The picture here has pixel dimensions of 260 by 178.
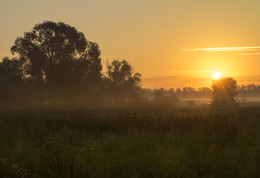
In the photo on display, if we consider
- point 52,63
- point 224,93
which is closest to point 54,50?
point 52,63

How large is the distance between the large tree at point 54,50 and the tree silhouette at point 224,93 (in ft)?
104

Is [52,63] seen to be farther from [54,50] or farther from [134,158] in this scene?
[134,158]

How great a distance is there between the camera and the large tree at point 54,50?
46562 mm

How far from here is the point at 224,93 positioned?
217ft

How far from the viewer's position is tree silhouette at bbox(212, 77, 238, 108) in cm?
6562

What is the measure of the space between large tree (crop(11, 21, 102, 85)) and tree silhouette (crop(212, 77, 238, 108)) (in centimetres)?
3155

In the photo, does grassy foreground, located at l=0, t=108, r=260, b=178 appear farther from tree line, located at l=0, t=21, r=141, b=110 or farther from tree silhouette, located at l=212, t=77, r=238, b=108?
tree silhouette, located at l=212, t=77, r=238, b=108

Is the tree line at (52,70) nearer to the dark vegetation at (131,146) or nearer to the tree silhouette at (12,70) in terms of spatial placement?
the tree silhouette at (12,70)

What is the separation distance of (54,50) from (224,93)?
132 ft

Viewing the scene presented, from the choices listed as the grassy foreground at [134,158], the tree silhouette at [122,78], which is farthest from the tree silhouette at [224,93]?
the grassy foreground at [134,158]

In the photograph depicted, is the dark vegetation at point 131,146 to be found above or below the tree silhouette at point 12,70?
below

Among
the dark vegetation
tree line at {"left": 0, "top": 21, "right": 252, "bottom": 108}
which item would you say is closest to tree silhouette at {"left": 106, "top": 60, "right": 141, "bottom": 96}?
tree line at {"left": 0, "top": 21, "right": 252, "bottom": 108}

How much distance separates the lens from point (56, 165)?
6.37m

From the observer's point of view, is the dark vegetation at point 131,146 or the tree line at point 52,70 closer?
the dark vegetation at point 131,146
